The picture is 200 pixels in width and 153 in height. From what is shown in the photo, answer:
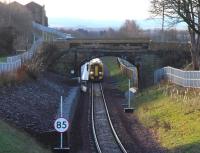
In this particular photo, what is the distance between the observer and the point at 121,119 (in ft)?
137

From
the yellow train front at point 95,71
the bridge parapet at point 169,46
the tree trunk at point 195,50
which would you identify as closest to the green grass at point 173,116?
the tree trunk at point 195,50

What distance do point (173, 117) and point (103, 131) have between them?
13.2 ft

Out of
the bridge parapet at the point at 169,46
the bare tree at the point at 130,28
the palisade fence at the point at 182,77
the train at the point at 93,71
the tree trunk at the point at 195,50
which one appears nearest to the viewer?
the palisade fence at the point at 182,77

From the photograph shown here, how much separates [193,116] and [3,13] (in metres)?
64.8

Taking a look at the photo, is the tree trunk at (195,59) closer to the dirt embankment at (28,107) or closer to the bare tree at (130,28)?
the dirt embankment at (28,107)

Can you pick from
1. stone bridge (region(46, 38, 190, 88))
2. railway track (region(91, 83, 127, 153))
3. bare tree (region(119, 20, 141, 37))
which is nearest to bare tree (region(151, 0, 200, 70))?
railway track (region(91, 83, 127, 153))

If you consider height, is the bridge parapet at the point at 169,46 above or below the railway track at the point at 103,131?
above

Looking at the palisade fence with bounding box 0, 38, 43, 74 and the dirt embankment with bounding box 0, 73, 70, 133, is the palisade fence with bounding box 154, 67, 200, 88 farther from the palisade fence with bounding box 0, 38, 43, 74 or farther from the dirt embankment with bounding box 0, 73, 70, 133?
the palisade fence with bounding box 0, 38, 43, 74

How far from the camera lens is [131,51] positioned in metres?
80.3

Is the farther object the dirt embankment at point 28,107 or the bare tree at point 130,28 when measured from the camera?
the bare tree at point 130,28

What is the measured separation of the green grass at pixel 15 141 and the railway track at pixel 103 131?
4.12 metres

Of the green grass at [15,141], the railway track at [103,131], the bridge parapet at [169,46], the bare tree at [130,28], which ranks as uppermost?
the bare tree at [130,28]

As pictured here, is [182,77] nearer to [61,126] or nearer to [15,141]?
[61,126]

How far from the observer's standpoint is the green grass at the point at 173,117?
92.4 feet
